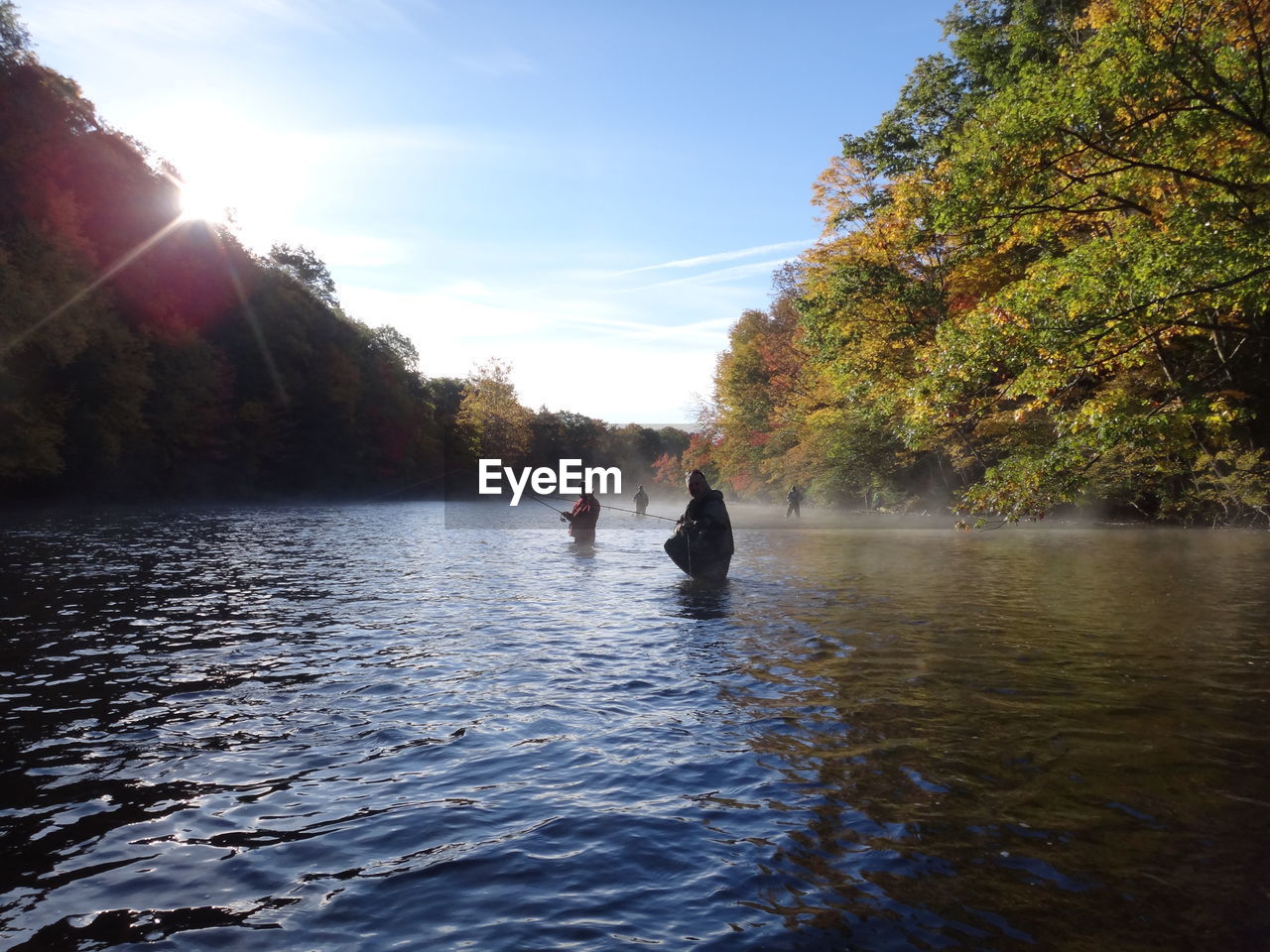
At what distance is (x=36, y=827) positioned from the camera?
215 inches

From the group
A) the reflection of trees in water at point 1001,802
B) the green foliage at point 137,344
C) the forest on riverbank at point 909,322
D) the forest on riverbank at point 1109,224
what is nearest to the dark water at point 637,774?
the reflection of trees in water at point 1001,802

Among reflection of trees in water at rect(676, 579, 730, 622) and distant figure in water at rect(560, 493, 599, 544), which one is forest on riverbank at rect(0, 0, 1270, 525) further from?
distant figure in water at rect(560, 493, 599, 544)

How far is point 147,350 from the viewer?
5125cm

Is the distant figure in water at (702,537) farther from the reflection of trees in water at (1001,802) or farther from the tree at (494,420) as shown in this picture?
the tree at (494,420)

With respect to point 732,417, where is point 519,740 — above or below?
below

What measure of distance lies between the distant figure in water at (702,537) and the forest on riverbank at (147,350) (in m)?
35.9

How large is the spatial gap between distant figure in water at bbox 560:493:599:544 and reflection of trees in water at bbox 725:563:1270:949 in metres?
16.7

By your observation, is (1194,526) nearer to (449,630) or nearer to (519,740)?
(449,630)

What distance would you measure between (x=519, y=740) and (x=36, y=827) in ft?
11.6

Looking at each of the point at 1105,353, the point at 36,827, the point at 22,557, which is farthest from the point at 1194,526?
the point at 22,557

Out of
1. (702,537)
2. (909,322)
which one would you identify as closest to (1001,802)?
(702,537)

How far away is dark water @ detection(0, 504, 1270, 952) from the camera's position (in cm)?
442

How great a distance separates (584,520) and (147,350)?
38.9m
